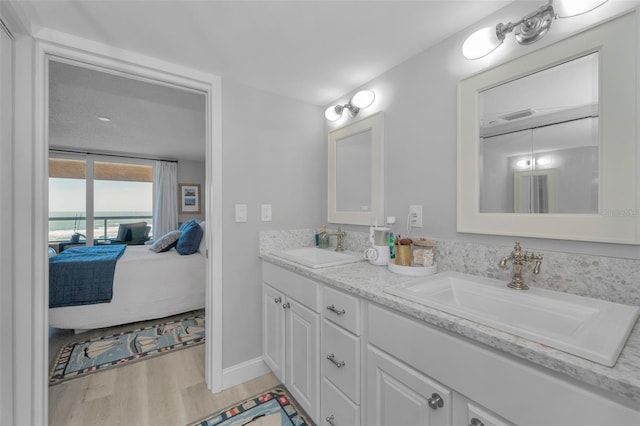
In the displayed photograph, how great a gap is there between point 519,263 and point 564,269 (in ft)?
0.49

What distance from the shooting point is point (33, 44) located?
4.28 ft

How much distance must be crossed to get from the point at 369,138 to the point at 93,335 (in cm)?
308

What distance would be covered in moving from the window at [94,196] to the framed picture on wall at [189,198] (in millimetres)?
628

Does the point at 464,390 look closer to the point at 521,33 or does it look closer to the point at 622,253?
the point at 622,253

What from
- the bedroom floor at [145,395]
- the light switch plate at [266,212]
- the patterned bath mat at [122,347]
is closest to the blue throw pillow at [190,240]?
the patterned bath mat at [122,347]

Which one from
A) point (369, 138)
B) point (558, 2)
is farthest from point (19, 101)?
point (558, 2)

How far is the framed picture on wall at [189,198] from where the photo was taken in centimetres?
555

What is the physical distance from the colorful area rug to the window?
4601mm

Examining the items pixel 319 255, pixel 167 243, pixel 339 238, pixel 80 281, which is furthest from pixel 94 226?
pixel 339 238

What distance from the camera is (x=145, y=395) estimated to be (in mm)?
1753

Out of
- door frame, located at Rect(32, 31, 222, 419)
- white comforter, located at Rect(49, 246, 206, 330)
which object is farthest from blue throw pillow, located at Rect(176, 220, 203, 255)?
door frame, located at Rect(32, 31, 222, 419)

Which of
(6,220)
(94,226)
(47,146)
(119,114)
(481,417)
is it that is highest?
(119,114)

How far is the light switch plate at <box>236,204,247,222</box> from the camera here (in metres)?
1.87

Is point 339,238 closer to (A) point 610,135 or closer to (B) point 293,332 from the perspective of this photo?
(B) point 293,332
